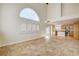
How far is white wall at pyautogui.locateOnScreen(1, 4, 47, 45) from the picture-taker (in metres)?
2.03

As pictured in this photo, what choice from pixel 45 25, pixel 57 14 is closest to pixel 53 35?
pixel 45 25

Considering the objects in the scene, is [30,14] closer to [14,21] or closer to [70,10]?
[14,21]

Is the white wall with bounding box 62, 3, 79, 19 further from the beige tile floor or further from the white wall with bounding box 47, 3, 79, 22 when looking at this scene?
the beige tile floor

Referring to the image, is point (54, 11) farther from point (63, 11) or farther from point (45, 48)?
point (45, 48)

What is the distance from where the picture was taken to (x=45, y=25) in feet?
6.77

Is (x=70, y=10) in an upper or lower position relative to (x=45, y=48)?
upper

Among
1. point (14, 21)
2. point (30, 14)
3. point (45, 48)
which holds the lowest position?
point (45, 48)

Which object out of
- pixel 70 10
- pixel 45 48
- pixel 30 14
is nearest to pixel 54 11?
pixel 70 10

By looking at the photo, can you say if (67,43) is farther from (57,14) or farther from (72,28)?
(57,14)

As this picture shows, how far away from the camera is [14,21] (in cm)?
204

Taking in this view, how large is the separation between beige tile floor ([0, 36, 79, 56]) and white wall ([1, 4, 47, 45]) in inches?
3.4

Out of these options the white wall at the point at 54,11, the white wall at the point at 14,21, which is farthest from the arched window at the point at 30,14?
the white wall at the point at 54,11

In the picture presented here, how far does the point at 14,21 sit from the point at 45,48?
0.59 m

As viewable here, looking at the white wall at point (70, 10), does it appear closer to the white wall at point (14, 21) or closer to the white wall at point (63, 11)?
the white wall at point (63, 11)
